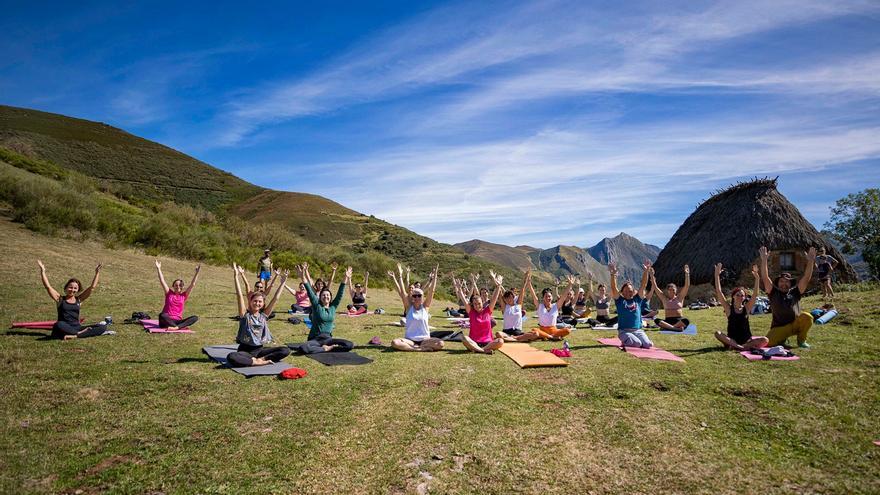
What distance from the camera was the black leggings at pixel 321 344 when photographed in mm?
8664

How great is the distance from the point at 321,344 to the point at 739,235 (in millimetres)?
23264

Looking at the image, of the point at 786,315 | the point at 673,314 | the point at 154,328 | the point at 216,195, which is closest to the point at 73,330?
the point at 154,328

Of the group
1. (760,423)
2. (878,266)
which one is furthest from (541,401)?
(878,266)

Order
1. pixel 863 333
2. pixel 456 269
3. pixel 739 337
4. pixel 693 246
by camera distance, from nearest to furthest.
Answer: pixel 739 337
pixel 863 333
pixel 693 246
pixel 456 269

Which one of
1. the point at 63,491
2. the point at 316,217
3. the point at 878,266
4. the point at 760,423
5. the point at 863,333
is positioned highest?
the point at 316,217

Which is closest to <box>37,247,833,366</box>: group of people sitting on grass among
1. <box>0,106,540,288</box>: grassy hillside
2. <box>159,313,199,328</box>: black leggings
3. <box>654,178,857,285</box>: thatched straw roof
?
<box>159,313,199,328</box>: black leggings

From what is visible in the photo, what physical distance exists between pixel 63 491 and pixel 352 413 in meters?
2.61

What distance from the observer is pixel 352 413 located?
5.33 meters

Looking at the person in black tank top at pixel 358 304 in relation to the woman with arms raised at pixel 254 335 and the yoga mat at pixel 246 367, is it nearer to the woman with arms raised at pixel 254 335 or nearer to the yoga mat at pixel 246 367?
the yoga mat at pixel 246 367

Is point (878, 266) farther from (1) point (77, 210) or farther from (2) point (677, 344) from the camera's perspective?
(1) point (77, 210)

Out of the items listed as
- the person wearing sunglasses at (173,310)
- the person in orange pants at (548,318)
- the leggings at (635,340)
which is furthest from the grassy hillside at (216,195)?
the leggings at (635,340)

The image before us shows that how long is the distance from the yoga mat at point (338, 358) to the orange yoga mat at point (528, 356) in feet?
8.67

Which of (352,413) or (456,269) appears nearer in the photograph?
(352,413)

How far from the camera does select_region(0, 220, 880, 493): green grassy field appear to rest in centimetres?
378
